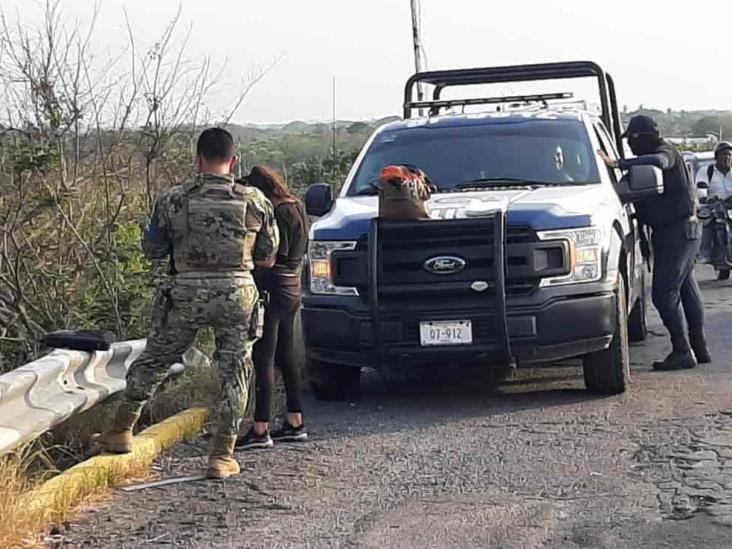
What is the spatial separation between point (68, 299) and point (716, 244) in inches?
387

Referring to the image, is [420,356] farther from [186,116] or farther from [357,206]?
[186,116]

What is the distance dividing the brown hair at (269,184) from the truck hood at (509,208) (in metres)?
1.14

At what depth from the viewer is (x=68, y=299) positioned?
32.1 feet

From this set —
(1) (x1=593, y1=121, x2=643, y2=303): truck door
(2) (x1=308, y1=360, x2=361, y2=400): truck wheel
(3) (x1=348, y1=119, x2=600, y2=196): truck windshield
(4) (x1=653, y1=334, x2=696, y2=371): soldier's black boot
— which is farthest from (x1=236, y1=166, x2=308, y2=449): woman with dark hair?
(4) (x1=653, y1=334, x2=696, y2=371): soldier's black boot

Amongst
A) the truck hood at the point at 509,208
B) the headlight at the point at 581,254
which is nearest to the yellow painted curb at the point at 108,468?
the truck hood at the point at 509,208

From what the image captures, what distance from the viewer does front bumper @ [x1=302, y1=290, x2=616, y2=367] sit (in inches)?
333

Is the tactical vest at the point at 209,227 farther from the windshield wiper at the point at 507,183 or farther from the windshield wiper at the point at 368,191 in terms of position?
the windshield wiper at the point at 507,183

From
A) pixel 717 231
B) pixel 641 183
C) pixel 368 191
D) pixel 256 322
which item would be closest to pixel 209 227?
pixel 256 322

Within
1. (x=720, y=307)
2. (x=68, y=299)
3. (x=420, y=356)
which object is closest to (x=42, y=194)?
(x=68, y=299)

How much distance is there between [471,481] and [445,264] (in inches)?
84.5

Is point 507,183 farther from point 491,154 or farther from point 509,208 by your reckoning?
point 509,208

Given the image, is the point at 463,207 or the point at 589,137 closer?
the point at 463,207

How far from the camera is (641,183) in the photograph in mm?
9453

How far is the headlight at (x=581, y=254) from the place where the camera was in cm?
853
